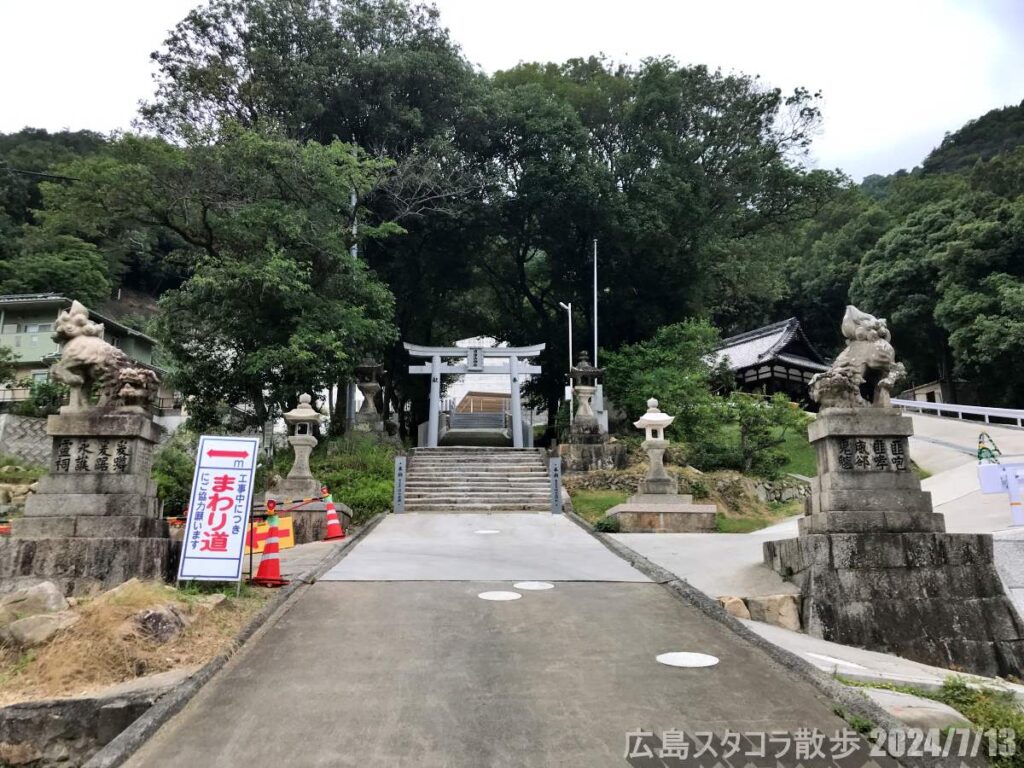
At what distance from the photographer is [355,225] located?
61.8 feet

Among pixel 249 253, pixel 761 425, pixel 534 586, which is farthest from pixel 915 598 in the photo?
pixel 249 253

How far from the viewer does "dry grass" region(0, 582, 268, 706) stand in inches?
168

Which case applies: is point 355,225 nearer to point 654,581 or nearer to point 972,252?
point 654,581

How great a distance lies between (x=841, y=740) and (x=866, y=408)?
4642 mm

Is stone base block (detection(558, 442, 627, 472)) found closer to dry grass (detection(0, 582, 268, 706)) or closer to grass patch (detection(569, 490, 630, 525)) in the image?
grass patch (detection(569, 490, 630, 525))

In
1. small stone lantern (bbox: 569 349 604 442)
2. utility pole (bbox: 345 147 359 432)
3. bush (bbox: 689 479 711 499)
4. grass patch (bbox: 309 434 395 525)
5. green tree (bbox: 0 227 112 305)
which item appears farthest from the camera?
green tree (bbox: 0 227 112 305)

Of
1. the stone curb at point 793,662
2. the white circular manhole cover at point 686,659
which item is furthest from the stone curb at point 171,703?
the stone curb at point 793,662

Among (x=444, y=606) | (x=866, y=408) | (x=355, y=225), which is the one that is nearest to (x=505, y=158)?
(x=355, y=225)

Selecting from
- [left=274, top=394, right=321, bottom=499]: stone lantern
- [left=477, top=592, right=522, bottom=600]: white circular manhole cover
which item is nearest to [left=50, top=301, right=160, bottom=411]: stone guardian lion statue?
[left=477, top=592, right=522, bottom=600]: white circular manhole cover

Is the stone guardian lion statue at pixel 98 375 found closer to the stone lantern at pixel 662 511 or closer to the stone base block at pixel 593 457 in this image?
the stone lantern at pixel 662 511

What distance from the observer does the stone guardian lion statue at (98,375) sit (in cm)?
709

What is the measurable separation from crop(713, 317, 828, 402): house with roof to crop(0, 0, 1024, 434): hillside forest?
4730 mm

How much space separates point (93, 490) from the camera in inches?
264

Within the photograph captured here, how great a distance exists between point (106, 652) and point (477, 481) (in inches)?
500
